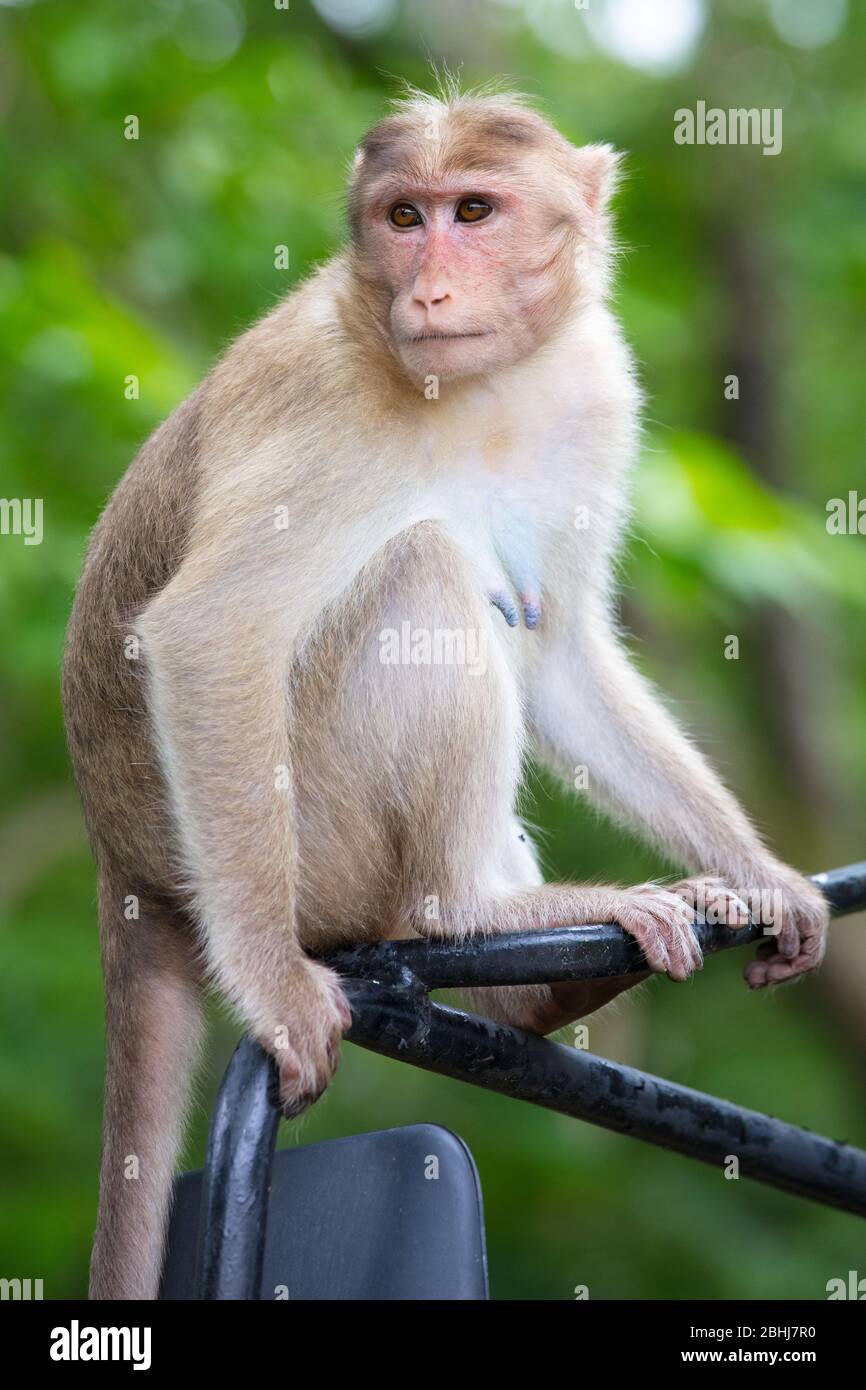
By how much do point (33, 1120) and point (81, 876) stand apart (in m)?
2.33

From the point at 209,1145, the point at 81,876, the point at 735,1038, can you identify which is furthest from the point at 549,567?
the point at 735,1038

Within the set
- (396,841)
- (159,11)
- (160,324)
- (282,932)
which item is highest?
(159,11)

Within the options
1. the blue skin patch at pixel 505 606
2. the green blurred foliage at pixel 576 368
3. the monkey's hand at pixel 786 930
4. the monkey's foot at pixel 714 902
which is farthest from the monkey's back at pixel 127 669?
the monkey's hand at pixel 786 930

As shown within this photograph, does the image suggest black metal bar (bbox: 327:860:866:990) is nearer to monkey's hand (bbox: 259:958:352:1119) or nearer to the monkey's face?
monkey's hand (bbox: 259:958:352:1119)

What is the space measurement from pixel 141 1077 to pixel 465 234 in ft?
6.43

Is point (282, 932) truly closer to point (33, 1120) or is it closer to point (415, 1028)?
point (415, 1028)

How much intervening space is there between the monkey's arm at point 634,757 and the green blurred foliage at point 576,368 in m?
0.77

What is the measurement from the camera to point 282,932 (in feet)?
9.82

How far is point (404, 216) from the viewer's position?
343 cm

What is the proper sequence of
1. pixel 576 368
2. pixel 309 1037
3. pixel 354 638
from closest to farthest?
pixel 309 1037 < pixel 354 638 < pixel 576 368

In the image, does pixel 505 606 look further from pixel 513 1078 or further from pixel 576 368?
pixel 513 1078

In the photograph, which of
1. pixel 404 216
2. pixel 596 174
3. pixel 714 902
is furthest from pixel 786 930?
pixel 596 174

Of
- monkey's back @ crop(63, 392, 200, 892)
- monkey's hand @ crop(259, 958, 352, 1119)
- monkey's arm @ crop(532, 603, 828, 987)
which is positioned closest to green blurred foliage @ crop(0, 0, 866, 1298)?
monkey's arm @ crop(532, 603, 828, 987)

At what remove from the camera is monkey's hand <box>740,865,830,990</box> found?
3.33 m
